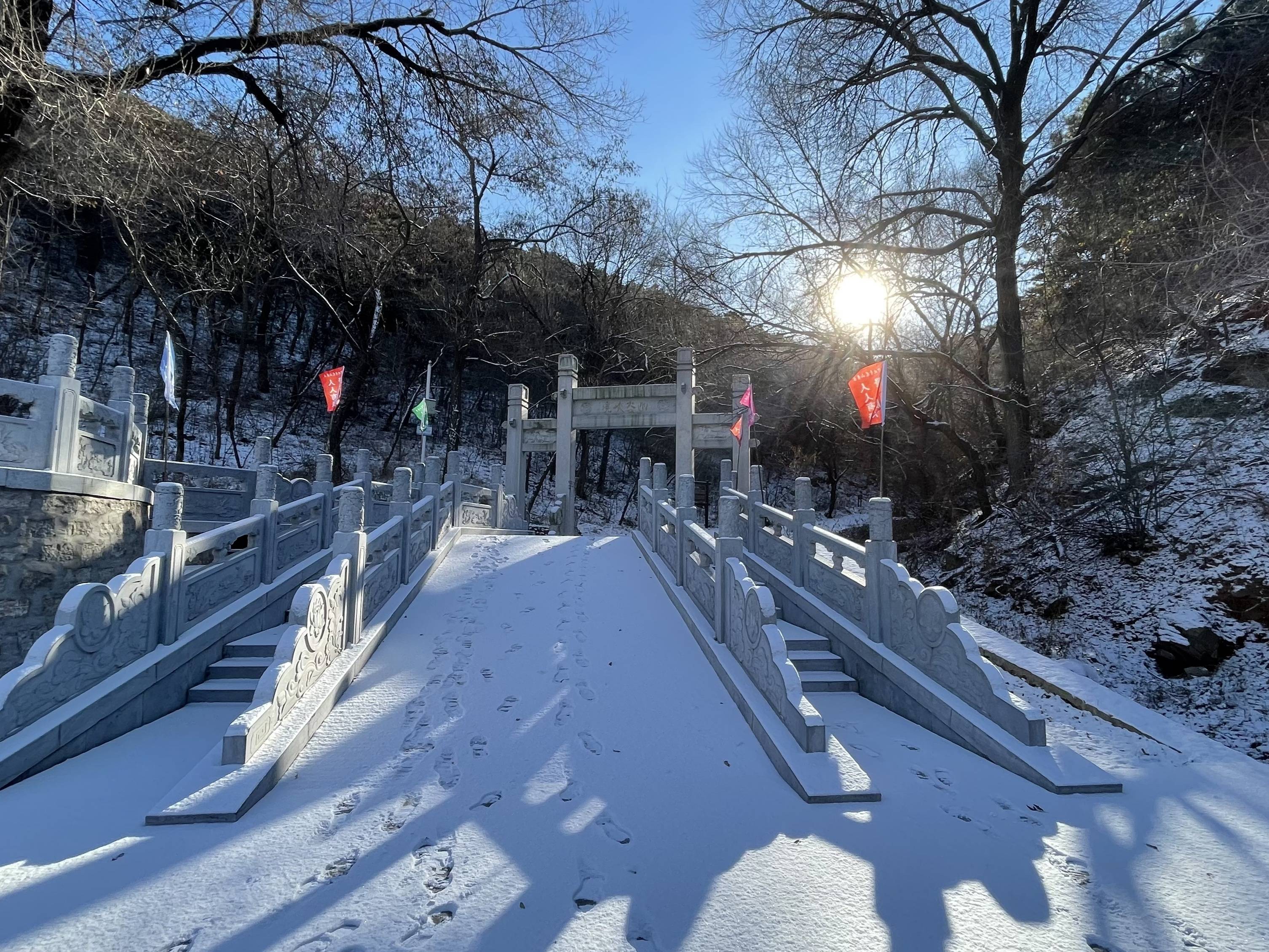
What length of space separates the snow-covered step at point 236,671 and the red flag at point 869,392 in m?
7.56

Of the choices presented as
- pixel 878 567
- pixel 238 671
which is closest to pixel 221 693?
pixel 238 671

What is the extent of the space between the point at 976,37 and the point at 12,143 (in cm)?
1500

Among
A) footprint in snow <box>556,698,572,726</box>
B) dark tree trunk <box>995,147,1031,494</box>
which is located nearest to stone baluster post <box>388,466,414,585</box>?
footprint in snow <box>556,698,572,726</box>

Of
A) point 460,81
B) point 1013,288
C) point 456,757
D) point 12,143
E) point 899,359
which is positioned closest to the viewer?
point 456,757

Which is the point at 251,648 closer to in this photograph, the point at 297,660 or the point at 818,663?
the point at 297,660

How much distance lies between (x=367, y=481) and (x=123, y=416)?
3077 mm

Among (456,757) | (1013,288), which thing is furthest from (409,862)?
(1013,288)

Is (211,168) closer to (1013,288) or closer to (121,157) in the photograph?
(121,157)

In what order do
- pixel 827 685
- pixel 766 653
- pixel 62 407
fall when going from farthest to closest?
pixel 62 407, pixel 827 685, pixel 766 653

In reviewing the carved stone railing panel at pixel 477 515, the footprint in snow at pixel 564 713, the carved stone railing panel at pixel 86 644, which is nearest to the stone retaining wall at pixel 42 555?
the carved stone railing panel at pixel 86 644

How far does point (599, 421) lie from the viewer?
16109mm

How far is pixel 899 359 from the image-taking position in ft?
44.0

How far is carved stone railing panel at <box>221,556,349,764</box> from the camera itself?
11.6 ft

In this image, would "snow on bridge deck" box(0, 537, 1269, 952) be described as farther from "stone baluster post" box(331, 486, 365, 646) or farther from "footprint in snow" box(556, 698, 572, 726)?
"stone baluster post" box(331, 486, 365, 646)
